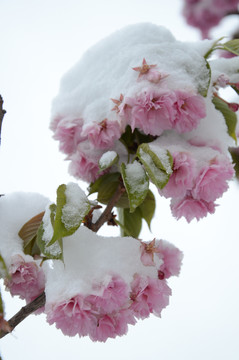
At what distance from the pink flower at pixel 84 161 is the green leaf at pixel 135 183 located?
9 cm

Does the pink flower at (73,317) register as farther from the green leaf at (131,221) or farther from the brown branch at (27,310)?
the green leaf at (131,221)

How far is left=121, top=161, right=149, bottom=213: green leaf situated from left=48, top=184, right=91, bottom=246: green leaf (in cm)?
6

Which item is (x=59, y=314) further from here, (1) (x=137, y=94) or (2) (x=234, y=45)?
(2) (x=234, y=45)

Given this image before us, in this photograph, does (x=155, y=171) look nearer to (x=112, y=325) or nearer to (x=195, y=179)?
(x=195, y=179)

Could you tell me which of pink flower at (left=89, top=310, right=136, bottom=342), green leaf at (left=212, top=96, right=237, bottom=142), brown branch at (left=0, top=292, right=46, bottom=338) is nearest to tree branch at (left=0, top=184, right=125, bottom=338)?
brown branch at (left=0, top=292, right=46, bottom=338)

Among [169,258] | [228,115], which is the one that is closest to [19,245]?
[169,258]

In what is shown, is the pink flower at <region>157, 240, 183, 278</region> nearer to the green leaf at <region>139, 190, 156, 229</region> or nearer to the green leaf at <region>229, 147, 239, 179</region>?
the green leaf at <region>139, 190, 156, 229</region>

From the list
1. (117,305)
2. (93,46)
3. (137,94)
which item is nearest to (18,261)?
(117,305)

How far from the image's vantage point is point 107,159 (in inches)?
26.1

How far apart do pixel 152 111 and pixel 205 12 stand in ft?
4.36

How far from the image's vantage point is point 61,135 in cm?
73

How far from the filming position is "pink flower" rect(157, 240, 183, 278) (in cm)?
75

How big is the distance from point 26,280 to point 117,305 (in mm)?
164

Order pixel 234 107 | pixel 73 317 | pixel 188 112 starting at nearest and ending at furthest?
pixel 73 317 < pixel 188 112 < pixel 234 107
